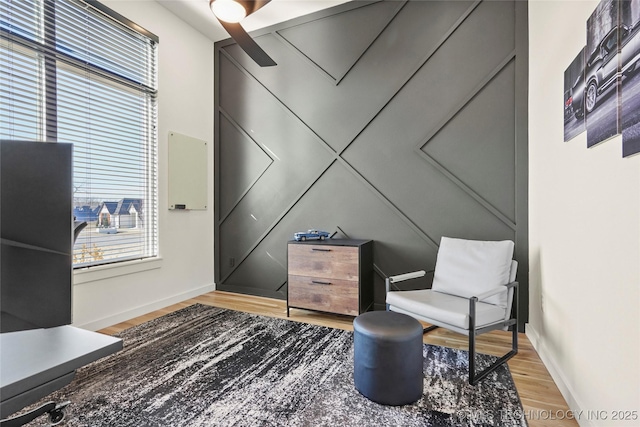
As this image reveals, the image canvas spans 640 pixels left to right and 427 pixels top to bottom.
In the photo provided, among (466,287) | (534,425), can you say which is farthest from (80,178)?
(534,425)

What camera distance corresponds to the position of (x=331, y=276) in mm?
3086

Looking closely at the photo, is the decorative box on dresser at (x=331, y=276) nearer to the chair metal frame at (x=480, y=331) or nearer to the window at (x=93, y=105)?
A: the chair metal frame at (x=480, y=331)

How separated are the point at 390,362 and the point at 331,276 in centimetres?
143

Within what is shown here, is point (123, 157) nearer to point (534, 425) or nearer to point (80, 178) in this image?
point (80, 178)

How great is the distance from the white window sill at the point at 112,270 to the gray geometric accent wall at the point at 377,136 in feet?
3.30

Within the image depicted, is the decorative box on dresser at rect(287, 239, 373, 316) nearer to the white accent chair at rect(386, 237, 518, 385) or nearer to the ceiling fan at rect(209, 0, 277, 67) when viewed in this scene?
the white accent chair at rect(386, 237, 518, 385)

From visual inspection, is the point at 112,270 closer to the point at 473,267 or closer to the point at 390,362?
the point at 390,362

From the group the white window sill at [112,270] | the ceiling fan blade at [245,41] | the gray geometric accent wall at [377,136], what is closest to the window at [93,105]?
the white window sill at [112,270]

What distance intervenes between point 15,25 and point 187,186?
190 cm

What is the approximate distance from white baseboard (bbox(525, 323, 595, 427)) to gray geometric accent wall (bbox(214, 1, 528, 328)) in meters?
0.35

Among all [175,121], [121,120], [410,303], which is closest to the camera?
[410,303]

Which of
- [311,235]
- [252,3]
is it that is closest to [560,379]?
[311,235]

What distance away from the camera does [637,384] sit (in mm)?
1149

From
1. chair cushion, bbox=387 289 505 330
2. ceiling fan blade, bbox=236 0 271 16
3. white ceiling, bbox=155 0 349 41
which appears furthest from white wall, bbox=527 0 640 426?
white ceiling, bbox=155 0 349 41
